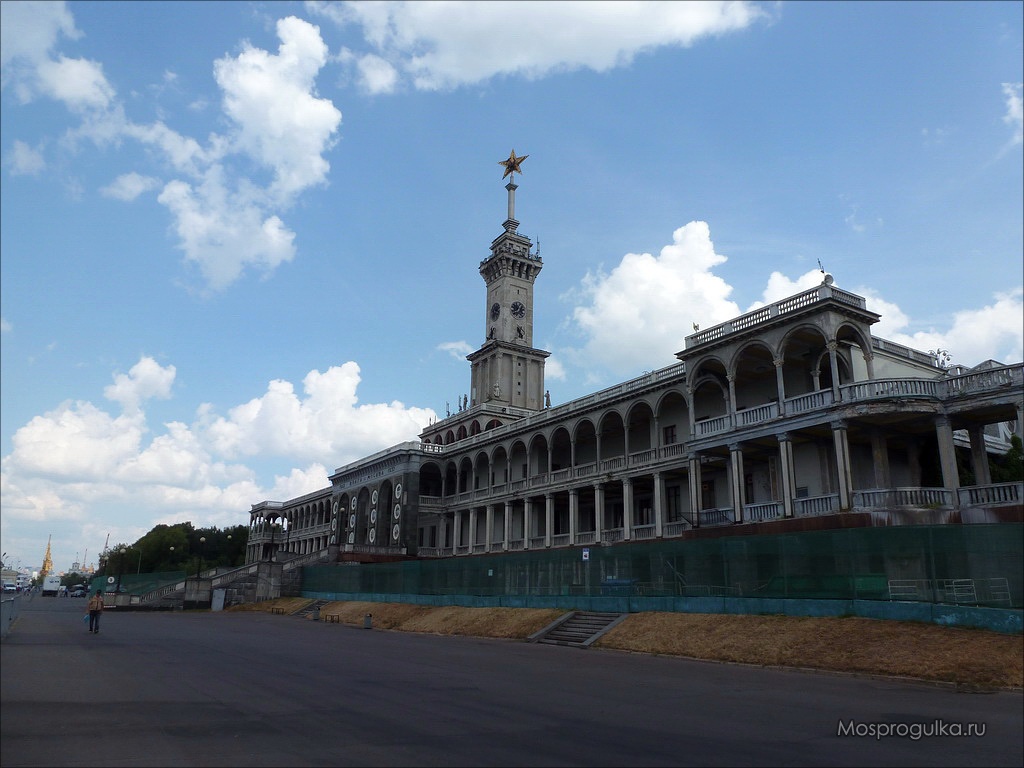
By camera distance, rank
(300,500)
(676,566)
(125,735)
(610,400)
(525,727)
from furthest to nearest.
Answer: (300,500), (610,400), (676,566), (525,727), (125,735)

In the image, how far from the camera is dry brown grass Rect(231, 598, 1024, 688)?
1555 cm

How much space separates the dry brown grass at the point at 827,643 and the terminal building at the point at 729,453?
8410mm

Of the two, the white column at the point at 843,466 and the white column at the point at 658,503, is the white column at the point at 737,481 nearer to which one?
the white column at the point at 843,466

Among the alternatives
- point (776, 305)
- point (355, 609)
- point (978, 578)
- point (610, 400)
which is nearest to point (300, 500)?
point (355, 609)

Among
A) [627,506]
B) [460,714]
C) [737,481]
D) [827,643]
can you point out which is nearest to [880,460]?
[737,481]

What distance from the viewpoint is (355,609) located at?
143ft

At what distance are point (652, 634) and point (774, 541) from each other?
503 centimetres

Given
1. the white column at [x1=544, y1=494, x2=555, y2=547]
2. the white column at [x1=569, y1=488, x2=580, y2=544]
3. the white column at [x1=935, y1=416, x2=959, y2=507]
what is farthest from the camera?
the white column at [x1=544, y1=494, x2=555, y2=547]

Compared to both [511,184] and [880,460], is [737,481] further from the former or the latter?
[511,184]

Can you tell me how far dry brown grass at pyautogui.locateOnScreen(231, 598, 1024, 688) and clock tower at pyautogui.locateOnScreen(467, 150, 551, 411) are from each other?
44866mm

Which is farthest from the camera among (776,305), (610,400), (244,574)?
(244,574)

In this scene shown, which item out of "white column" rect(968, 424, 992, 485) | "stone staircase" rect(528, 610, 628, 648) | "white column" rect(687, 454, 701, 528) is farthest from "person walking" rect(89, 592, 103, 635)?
"white column" rect(968, 424, 992, 485)

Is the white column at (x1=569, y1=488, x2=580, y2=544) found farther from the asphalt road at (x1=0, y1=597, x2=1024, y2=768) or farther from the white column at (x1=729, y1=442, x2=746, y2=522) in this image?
the asphalt road at (x1=0, y1=597, x2=1024, y2=768)

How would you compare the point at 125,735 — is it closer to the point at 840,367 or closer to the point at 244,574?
the point at 840,367
